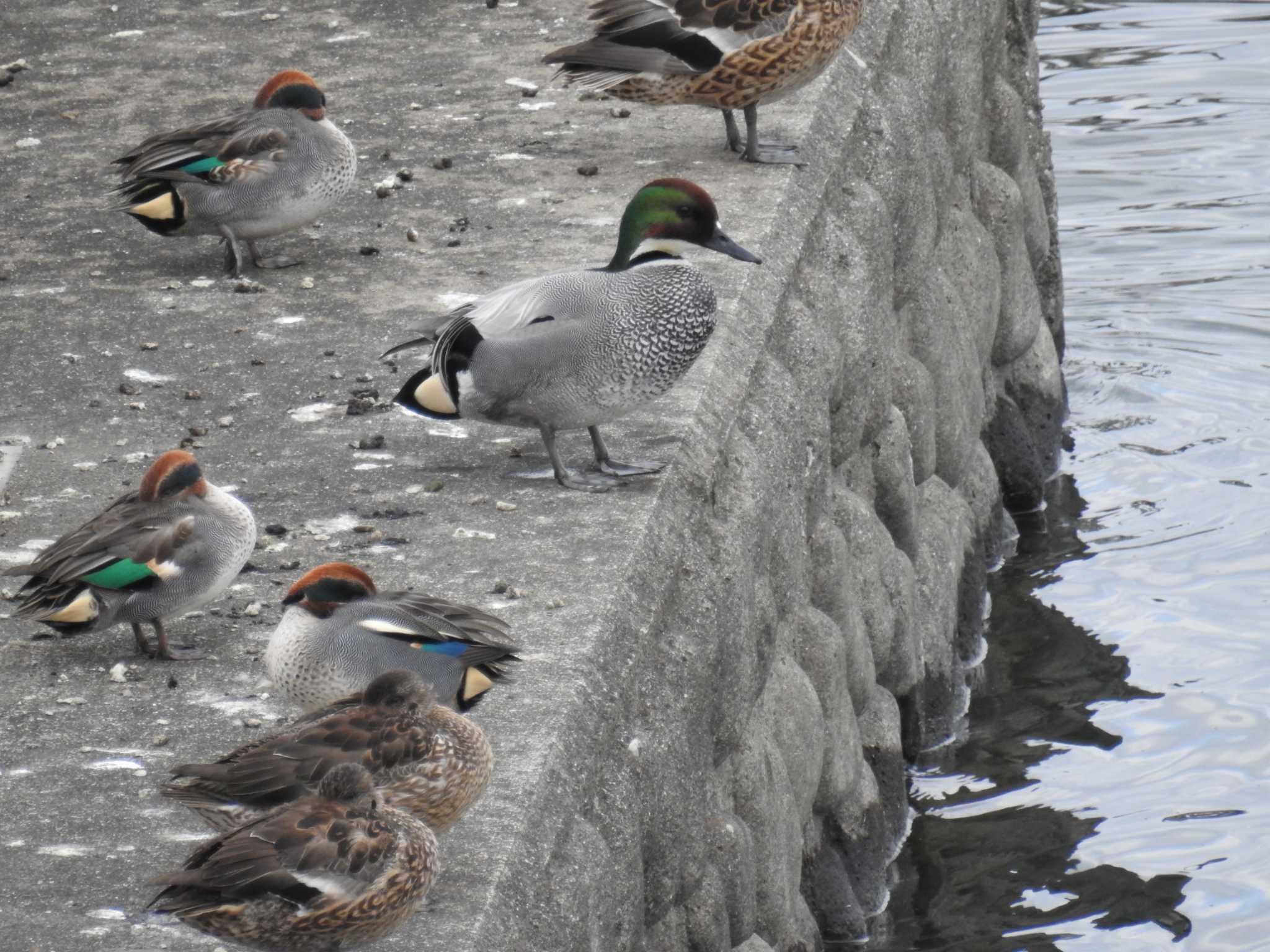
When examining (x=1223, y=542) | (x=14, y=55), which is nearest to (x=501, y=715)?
(x=14, y=55)

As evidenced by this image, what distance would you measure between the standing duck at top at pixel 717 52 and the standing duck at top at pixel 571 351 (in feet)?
5.31

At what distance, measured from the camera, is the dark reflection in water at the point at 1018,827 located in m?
5.41

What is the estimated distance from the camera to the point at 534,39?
7.07m

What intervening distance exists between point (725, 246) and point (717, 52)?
143cm

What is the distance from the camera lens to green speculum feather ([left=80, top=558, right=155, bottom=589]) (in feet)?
11.7

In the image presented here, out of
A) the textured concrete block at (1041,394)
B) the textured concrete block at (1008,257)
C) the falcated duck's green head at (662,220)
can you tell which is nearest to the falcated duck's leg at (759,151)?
the falcated duck's green head at (662,220)

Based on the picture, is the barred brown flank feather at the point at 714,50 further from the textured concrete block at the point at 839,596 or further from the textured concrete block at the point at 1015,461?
the textured concrete block at the point at 1015,461

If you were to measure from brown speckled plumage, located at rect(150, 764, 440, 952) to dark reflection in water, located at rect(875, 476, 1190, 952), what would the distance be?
282 cm

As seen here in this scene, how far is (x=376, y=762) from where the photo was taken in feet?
9.43

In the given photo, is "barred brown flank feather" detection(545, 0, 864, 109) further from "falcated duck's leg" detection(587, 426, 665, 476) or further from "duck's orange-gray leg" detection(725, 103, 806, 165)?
"falcated duck's leg" detection(587, 426, 665, 476)

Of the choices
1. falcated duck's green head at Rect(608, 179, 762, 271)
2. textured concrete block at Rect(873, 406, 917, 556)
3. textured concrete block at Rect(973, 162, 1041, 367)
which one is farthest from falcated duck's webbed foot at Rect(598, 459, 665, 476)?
textured concrete block at Rect(973, 162, 1041, 367)

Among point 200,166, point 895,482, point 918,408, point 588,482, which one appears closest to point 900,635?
point 895,482

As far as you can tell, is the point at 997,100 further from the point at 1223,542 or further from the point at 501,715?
the point at 501,715

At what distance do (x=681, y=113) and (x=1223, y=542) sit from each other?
9.48ft
